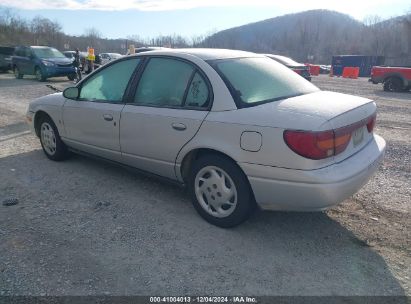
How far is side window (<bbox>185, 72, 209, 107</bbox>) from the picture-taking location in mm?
3426

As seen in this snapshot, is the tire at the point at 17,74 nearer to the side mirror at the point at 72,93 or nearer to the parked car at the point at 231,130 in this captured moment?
the side mirror at the point at 72,93

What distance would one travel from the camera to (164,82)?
3807mm

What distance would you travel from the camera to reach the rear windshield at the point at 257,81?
3320 mm

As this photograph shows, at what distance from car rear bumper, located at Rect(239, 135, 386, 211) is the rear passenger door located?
0.77 metres

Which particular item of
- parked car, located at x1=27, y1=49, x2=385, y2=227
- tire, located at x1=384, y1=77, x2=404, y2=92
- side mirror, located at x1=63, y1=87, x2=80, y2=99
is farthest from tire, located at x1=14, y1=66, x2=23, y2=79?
tire, located at x1=384, y1=77, x2=404, y2=92

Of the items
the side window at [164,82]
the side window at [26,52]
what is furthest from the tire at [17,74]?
the side window at [164,82]

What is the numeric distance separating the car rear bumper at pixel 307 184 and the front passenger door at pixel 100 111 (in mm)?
1852

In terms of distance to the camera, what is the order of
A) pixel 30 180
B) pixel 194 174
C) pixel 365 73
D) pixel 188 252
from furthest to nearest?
pixel 365 73
pixel 30 180
pixel 194 174
pixel 188 252

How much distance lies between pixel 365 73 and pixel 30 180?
43.6m

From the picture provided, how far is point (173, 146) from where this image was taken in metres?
3.61

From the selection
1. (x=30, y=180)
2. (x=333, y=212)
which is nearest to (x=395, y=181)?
(x=333, y=212)

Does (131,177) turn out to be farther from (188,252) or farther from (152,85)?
(188,252)

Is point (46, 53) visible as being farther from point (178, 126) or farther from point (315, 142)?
point (315, 142)

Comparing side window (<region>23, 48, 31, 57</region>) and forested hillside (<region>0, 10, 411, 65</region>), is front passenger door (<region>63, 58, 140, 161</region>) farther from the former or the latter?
forested hillside (<region>0, 10, 411, 65</region>)
